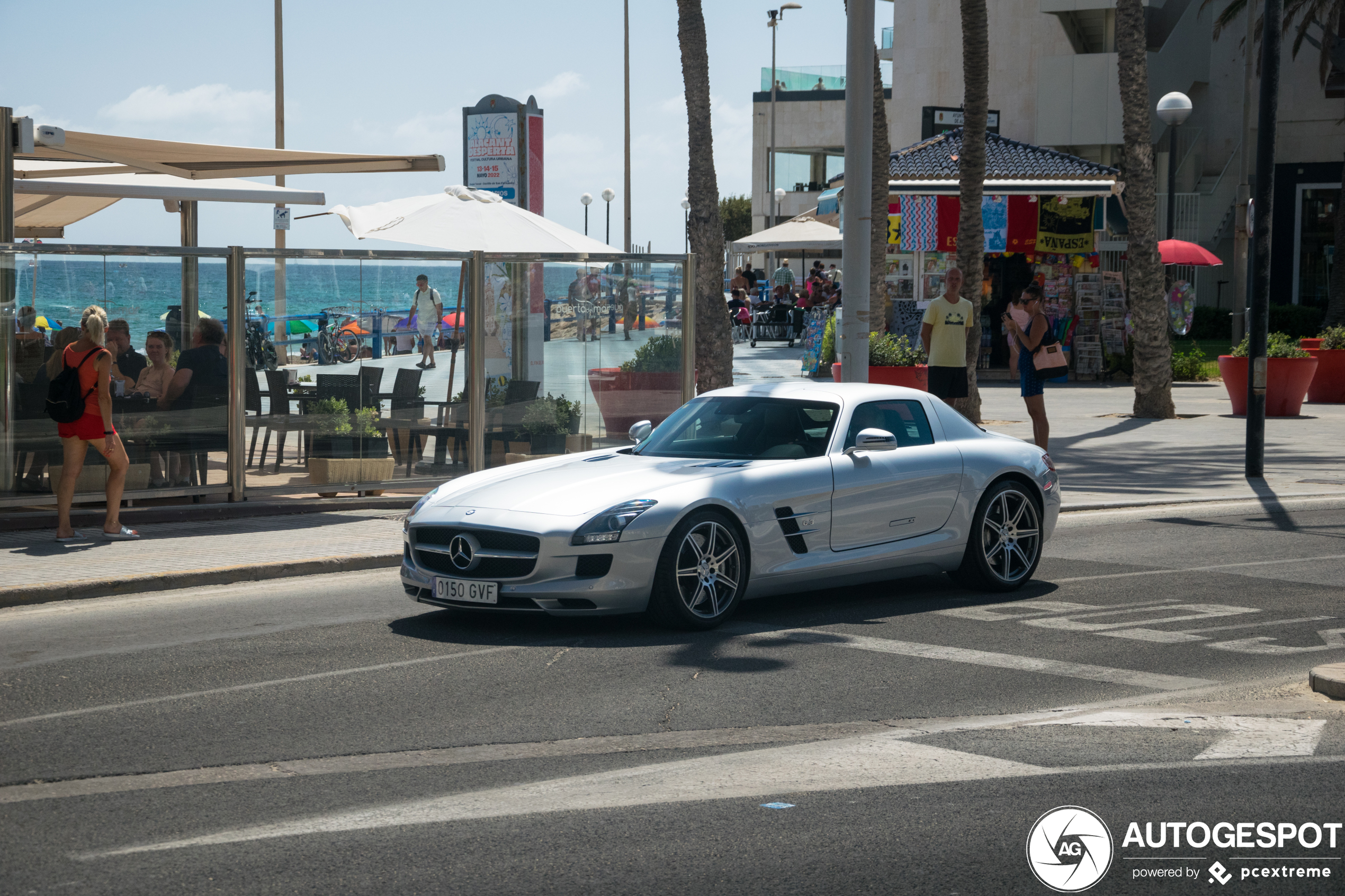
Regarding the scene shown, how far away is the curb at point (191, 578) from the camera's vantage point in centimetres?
949

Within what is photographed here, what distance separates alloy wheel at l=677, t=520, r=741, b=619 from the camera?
8211 millimetres

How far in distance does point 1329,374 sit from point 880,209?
8.57m

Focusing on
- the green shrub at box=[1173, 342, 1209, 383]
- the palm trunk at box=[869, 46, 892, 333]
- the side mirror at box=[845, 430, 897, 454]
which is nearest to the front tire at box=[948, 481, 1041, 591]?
the side mirror at box=[845, 430, 897, 454]

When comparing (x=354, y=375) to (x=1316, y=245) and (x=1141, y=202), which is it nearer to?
(x=1141, y=202)

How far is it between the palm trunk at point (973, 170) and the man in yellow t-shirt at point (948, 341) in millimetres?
3239

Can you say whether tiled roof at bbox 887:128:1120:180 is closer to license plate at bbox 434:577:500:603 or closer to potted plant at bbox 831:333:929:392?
potted plant at bbox 831:333:929:392

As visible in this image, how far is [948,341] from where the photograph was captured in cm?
1673

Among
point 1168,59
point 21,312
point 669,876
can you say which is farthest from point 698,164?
point 1168,59

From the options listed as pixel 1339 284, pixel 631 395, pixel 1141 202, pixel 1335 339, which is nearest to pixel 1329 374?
pixel 1335 339

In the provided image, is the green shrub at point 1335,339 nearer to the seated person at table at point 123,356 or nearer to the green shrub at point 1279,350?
the green shrub at point 1279,350

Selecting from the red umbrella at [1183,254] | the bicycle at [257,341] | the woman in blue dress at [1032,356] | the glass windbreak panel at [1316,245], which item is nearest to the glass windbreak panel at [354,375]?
the bicycle at [257,341]

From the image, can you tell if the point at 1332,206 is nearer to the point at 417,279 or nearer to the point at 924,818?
the point at 417,279

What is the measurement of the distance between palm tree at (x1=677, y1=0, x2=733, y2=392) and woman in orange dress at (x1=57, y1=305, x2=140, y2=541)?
9.48m

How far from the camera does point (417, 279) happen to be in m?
13.9
